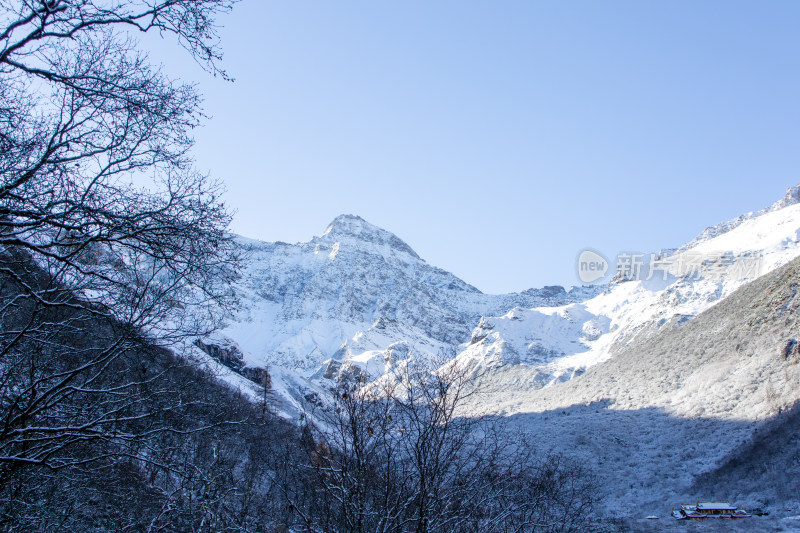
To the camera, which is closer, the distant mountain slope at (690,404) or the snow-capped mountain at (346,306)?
the distant mountain slope at (690,404)

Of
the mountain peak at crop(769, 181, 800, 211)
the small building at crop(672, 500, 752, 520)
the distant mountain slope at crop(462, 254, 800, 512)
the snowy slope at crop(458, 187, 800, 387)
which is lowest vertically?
the small building at crop(672, 500, 752, 520)

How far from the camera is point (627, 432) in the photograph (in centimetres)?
3538

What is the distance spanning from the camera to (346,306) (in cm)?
15112

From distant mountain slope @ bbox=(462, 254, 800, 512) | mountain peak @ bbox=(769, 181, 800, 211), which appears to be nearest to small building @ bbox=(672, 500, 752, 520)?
distant mountain slope @ bbox=(462, 254, 800, 512)

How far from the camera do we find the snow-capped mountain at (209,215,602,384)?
120 m

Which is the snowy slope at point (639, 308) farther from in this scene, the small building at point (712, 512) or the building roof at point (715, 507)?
the building roof at point (715, 507)

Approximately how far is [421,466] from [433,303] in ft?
531

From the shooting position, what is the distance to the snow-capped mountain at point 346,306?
120 metres

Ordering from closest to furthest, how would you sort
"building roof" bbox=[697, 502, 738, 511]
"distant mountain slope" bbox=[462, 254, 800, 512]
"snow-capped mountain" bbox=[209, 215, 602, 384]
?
"building roof" bbox=[697, 502, 738, 511] → "distant mountain slope" bbox=[462, 254, 800, 512] → "snow-capped mountain" bbox=[209, 215, 602, 384]

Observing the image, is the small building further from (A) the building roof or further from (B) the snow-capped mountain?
(B) the snow-capped mountain

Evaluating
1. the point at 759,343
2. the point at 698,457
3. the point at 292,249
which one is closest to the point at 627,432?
the point at 698,457

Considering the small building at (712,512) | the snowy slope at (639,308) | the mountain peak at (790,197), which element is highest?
the mountain peak at (790,197)

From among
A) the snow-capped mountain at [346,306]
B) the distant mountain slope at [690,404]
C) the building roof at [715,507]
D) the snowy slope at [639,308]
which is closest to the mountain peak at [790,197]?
the snowy slope at [639,308]

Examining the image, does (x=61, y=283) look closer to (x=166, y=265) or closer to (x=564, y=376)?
(x=166, y=265)
